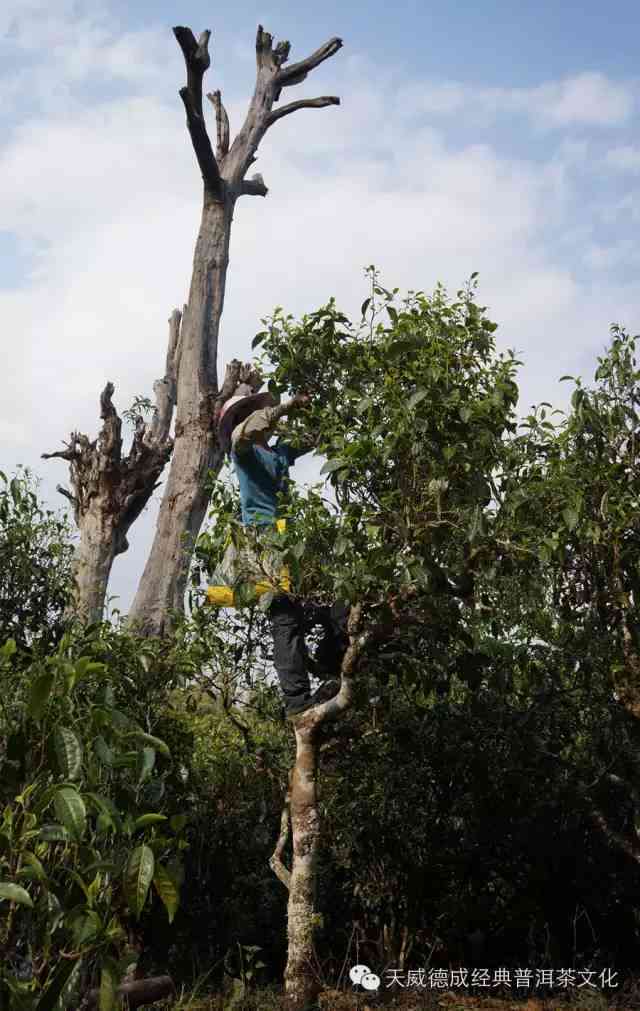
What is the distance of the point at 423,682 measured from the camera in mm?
7227

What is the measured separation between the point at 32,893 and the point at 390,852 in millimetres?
3783

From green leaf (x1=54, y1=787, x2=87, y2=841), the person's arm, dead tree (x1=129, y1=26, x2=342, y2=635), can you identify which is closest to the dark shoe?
the person's arm

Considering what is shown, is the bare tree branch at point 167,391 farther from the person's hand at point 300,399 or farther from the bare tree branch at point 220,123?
the person's hand at point 300,399

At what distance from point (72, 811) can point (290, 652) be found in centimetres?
361

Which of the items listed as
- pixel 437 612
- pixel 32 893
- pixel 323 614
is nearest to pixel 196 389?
pixel 323 614

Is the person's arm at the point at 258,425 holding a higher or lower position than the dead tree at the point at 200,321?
lower

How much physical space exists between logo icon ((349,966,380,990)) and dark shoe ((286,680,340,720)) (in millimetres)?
1477

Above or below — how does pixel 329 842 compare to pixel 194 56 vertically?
below

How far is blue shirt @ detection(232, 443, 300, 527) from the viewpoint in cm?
739

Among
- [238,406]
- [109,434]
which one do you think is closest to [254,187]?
[109,434]

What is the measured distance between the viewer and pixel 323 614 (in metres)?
7.35

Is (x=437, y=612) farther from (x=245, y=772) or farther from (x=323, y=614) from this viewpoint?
(x=245, y=772)

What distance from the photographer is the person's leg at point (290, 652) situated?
23.4 ft

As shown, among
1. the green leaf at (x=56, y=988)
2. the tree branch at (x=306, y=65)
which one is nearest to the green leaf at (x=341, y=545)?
the green leaf at (x=56, y=988)
